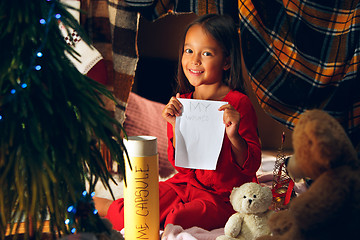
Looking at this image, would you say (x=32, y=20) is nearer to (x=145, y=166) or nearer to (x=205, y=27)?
(x=145, y=166)

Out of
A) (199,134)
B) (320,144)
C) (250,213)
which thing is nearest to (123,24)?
(199,134)

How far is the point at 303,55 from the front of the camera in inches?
49.9

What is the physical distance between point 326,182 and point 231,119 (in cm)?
46

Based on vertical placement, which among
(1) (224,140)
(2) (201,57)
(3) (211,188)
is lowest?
(3) (211,188)

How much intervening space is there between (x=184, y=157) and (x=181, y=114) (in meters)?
0.13

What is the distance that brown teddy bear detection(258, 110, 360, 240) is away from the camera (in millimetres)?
542

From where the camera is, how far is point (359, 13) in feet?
3.81

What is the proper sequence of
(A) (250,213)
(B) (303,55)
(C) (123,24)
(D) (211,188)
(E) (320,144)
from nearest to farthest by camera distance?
(E) (320,144) → (A) (250,213) → (D) (211,188) → (B) (303,55) → (C) (123,24)

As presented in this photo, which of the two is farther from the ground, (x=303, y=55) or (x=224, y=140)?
(x=303, y=55)

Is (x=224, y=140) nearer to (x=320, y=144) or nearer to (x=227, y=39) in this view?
(x=227, y=39)

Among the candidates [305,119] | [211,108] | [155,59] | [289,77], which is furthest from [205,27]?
[155,59]

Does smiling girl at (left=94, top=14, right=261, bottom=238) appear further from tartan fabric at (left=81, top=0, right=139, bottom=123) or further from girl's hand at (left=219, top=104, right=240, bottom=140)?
tartan fabric at (left=81, top=0, right=139, bottom=123)

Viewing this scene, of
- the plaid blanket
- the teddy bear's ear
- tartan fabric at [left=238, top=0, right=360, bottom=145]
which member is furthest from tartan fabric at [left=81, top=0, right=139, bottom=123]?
the teddy bear's ear

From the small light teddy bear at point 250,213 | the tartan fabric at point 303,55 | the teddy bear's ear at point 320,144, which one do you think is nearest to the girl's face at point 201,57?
the tartan fabric at point 303,55
